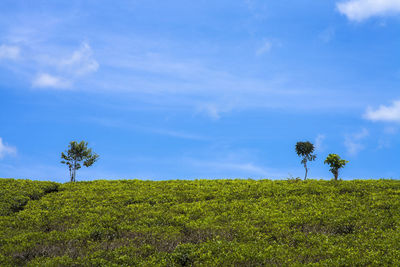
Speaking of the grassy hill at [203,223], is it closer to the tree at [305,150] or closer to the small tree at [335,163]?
the small tree at [335,163]

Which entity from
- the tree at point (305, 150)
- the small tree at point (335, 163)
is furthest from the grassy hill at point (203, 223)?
the tree at point (305, 150)

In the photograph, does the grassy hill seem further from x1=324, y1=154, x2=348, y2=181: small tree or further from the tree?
the tree

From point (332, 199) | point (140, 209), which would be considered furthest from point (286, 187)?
point (140, 209)

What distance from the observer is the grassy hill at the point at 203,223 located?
13.8 metres

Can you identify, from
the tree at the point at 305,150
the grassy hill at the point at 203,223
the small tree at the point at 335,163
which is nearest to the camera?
the grassy hill at the point at 203,223

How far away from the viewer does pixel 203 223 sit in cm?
1727

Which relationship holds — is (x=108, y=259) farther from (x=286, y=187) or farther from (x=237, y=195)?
(x=286, y=187)

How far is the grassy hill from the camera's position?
13750 mm

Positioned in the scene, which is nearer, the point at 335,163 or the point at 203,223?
the point at 203,223

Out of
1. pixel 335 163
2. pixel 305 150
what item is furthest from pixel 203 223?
pixel 305 150

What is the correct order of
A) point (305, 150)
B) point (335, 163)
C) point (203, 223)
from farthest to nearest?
point (305, 150) < point (335, 163) < point (203, 223)

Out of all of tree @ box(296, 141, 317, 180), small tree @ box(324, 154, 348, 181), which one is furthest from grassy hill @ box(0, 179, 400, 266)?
tree @ box(296, 141, 317, 180)

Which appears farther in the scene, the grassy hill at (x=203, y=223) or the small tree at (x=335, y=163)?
the small tree at (x=335, y=163)

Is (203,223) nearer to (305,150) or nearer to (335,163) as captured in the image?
(335,163)
